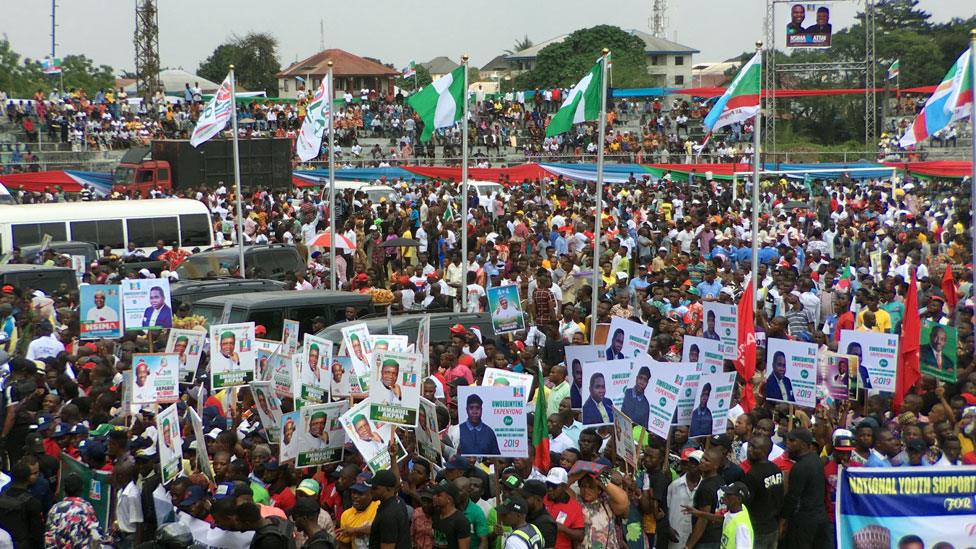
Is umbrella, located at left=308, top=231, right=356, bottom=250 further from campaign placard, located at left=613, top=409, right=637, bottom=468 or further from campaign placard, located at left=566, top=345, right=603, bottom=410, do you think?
campaign placard, located at left=613, top=409, right=637, bottom=468

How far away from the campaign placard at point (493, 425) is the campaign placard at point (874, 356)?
3473 millimetres

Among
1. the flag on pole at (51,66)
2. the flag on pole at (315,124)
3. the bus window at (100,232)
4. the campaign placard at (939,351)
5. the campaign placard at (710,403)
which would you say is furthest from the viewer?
the flag on pole at (51,66)

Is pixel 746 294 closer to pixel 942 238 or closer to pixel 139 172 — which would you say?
pixel 942 238

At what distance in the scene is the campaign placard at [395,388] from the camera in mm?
9164

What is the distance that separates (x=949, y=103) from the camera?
35.6 ft

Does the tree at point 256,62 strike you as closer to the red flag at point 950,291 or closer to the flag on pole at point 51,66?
the flag on pole at point 51,66

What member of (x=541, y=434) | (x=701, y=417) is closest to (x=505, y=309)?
(x=701, y=417)

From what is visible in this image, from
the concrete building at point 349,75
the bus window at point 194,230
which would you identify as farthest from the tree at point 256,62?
the bus window at point 194,230

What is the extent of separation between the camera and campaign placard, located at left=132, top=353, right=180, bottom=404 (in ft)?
36.1

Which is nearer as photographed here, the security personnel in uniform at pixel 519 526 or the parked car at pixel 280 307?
the security personnel in uniform at pixel 519 526

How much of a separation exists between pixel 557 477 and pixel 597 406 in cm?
188

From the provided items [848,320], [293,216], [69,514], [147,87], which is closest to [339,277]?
[293,216]

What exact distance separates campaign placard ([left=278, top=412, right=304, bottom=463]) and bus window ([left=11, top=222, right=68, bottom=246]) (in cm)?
1547

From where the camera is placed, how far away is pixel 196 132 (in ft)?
67.9
